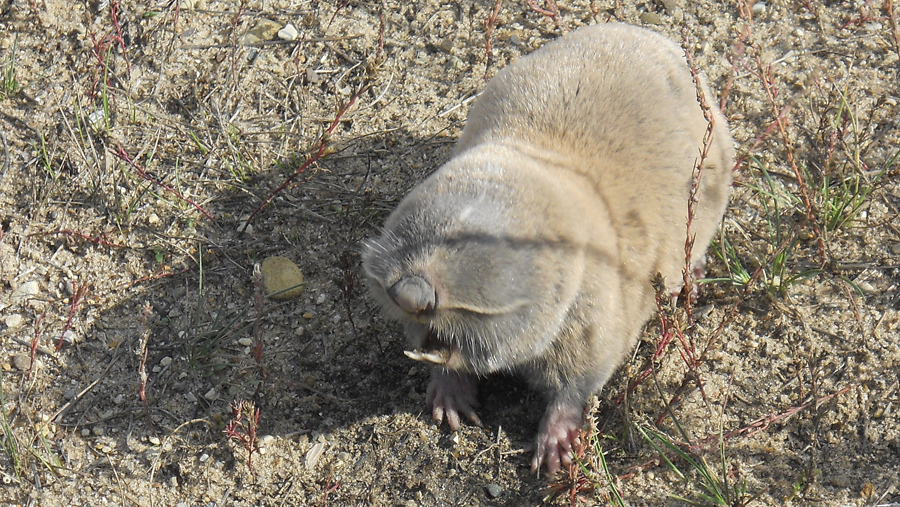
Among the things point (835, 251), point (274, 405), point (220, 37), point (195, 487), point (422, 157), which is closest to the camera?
point (195, 487)

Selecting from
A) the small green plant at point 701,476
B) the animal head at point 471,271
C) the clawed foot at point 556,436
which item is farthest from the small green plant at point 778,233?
the animal head at point 471,271

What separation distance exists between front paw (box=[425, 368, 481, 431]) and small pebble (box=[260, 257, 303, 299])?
0.85 metres

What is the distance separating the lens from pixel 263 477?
11.5 ft

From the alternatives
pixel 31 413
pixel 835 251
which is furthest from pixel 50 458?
pixel 835 251

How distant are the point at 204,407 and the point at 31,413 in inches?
28.5

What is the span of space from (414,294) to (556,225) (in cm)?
59

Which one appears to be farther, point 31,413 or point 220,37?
point 220,37

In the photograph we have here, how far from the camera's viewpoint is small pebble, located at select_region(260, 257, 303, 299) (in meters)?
4.07

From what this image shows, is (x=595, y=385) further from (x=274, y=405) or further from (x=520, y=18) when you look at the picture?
(x=520, y=18)

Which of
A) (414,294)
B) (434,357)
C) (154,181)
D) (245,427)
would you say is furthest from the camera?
(154,181)

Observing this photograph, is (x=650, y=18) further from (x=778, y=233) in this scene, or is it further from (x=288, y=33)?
(x=288, y=33)

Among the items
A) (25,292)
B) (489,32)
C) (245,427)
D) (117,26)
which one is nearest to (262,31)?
(117,26)

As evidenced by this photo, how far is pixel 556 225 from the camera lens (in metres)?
2.99

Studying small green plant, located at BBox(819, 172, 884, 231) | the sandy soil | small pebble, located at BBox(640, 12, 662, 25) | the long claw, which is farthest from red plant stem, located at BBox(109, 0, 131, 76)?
small green plant, located at BBox(819, 172, 884, 231)
